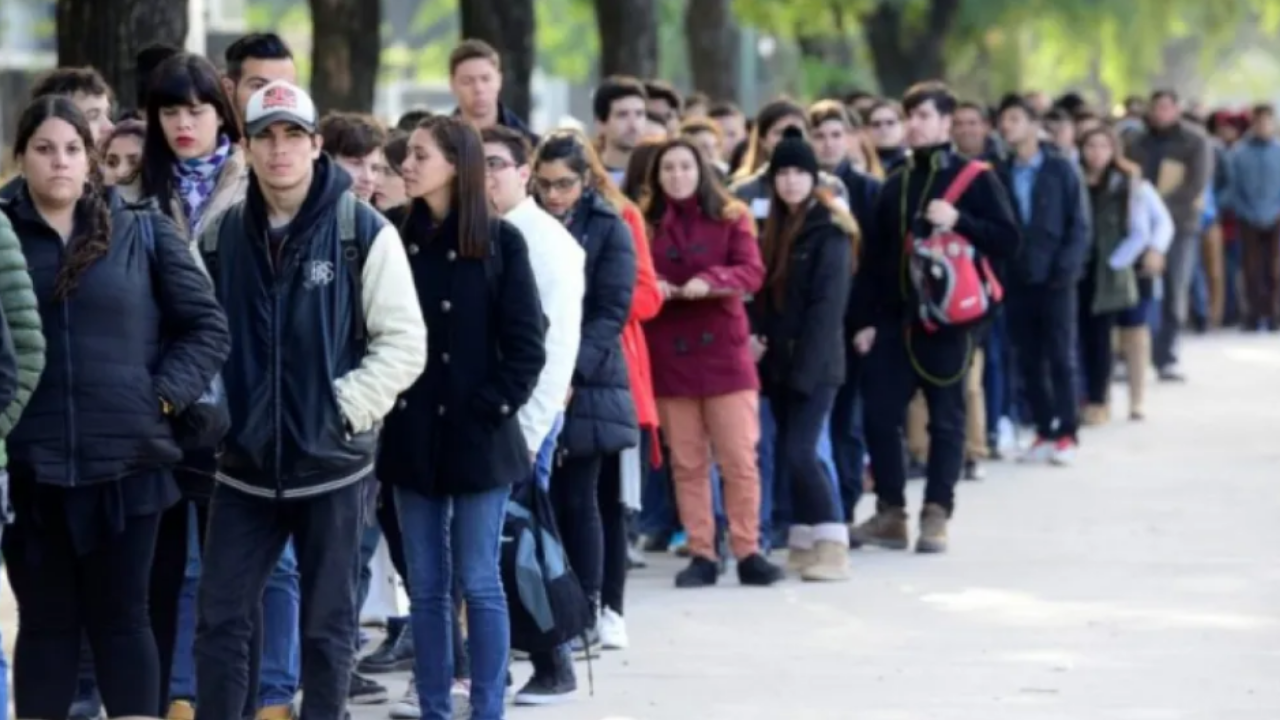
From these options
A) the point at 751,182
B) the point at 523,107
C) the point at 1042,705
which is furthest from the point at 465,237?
the point at 523,107

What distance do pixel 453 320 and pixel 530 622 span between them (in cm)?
122

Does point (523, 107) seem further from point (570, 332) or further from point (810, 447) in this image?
point (570, 332)

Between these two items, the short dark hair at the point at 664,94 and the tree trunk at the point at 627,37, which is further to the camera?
the tree trunk at the point at 627,37

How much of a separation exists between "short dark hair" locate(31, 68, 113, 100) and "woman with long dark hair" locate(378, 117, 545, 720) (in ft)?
4.31

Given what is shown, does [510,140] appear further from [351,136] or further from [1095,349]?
[1095,349]

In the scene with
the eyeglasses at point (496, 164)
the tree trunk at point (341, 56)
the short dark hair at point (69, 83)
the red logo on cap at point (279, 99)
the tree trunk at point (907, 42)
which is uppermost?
the tree trunk at point (907, 42)

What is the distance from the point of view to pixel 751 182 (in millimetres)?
14547

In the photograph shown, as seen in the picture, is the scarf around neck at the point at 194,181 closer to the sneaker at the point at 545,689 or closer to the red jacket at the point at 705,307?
the sneaker at the point at 545,689

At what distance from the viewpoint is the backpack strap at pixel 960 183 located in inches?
582

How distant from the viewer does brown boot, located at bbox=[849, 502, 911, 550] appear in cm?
1499

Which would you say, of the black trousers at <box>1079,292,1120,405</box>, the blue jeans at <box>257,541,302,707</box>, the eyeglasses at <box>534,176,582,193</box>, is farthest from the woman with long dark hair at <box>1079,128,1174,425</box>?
the blue jeans at <box>257,541,302,707</box>

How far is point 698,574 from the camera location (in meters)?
13.6

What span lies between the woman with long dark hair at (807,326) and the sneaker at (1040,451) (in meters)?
5.42

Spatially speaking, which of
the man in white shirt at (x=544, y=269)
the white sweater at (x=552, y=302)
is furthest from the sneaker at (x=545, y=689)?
the white sweater at (x=552, y=302)
